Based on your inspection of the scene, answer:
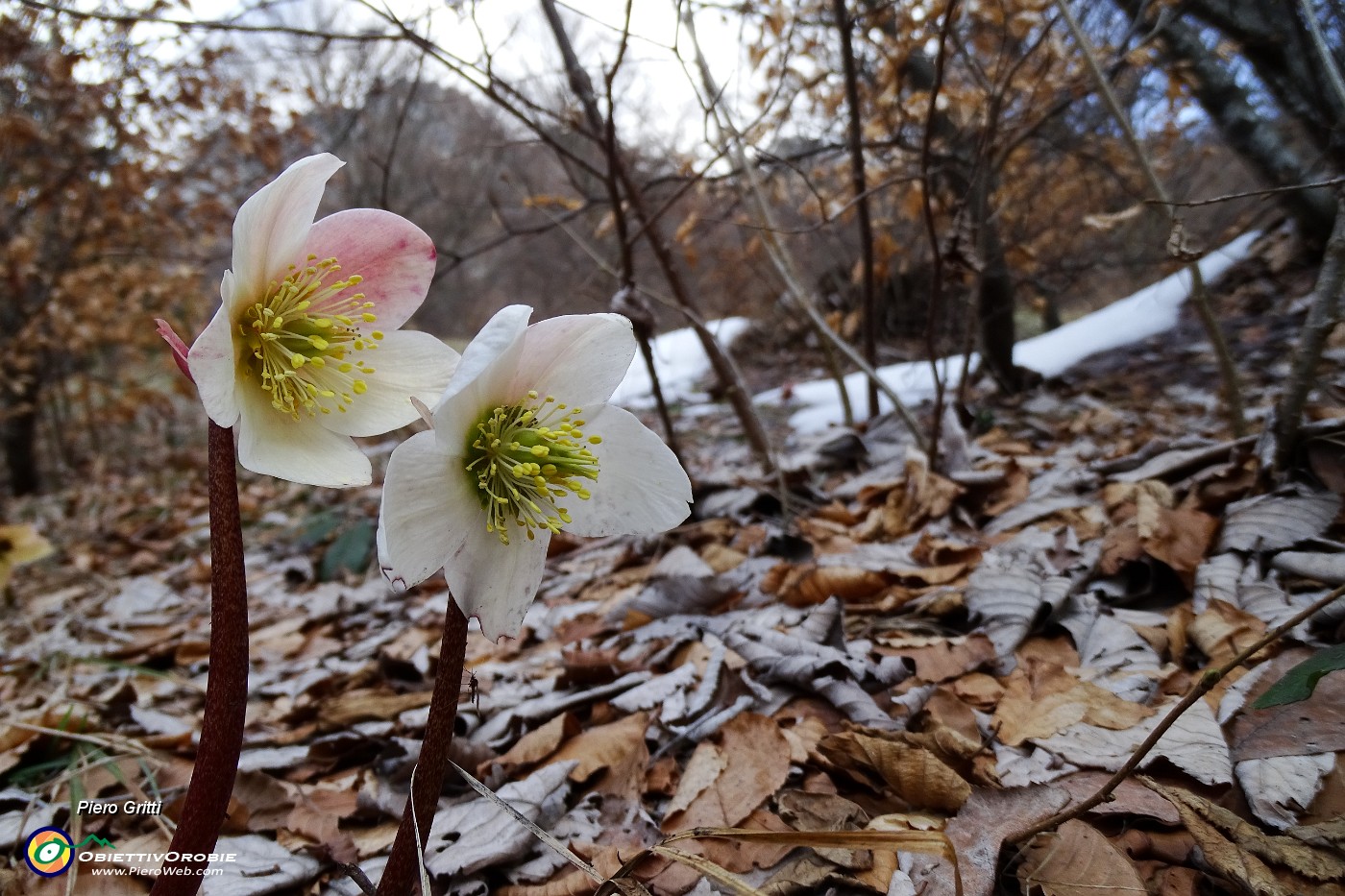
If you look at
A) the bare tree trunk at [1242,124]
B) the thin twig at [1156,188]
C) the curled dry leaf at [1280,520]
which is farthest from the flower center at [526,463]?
the bare tree trunk at [1242,124]

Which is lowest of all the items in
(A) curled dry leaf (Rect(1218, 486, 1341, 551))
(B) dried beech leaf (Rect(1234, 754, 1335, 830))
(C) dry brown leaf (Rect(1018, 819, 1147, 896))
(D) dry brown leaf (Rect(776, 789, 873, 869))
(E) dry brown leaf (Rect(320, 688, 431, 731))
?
(E) dry brown leaf (Rect(320, 688, 431, 731))

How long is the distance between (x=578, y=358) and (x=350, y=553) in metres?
2.70

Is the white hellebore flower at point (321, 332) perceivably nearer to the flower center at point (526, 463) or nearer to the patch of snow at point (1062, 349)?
the flower center at point (526, 463)

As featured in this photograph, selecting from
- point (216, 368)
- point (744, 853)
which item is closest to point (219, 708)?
point (216, 368)

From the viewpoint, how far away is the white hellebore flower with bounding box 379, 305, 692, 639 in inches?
29.5

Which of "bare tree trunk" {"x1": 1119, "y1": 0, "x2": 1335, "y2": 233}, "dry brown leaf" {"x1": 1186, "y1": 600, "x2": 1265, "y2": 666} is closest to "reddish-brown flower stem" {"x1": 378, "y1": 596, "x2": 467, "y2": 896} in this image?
"dry brown leaf" {"x1": 1186, "y1": 600, "x2": 1265, "y2": 666}

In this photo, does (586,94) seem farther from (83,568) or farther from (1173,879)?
(83,568)

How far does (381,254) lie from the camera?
94 centimetres

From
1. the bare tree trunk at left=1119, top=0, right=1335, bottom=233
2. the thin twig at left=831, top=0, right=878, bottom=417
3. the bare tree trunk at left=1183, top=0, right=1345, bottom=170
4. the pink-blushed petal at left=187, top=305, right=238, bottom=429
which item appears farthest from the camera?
the bare tree trunk at left=1119, top=0, right=1335, bottom=233

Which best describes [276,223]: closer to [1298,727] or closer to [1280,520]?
[1298,727]

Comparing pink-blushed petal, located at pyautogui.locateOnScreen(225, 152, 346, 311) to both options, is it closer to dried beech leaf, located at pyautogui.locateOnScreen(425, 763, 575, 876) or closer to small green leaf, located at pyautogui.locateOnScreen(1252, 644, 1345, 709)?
dried beech leaf, located at pyautogui.locateOnScreen(425, 763, 575, 876)

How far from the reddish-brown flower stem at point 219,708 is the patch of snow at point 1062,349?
10.9 feet

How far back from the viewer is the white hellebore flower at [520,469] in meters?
0.75

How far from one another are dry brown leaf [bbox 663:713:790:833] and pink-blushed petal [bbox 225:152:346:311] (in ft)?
3.05
